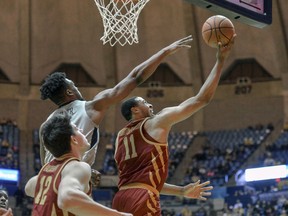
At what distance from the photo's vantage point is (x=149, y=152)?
17.6ft

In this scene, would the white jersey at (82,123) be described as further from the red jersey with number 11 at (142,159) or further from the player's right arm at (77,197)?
the player's right arm at (77,197)

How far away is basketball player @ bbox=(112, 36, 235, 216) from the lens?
206 inches

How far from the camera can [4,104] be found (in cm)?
2672

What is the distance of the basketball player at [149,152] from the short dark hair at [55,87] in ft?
2.50

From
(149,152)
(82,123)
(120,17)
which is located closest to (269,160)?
(120,17)

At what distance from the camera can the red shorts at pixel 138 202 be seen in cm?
521

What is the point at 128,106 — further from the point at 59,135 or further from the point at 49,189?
the point at 49,189

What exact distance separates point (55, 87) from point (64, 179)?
64.8 inches

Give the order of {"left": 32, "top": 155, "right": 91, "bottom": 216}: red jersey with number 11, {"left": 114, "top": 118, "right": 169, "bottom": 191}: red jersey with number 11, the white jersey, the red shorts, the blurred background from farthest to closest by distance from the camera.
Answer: the blurred background → {"left": 114, "top": 118, "right": 169, "bottom": 191}: red jersey with number 11 → the red shorts → the white jersey → {"left": 32, "top": 155, "right": 91, "bottom": 216}: red jersey with number 11

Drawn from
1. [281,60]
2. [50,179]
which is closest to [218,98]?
[281,60]

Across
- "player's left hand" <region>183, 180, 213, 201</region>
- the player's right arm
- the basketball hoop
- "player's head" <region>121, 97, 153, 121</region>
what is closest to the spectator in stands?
the basketball hoop

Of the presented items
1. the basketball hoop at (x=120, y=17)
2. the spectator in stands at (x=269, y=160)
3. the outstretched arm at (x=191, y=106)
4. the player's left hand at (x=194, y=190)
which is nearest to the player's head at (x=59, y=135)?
the outstretched arm at (x=191, y=106)

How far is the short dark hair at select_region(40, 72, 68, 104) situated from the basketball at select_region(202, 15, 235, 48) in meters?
1.52

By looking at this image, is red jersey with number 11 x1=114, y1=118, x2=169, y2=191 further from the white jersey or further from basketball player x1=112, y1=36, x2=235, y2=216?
the white jersey
